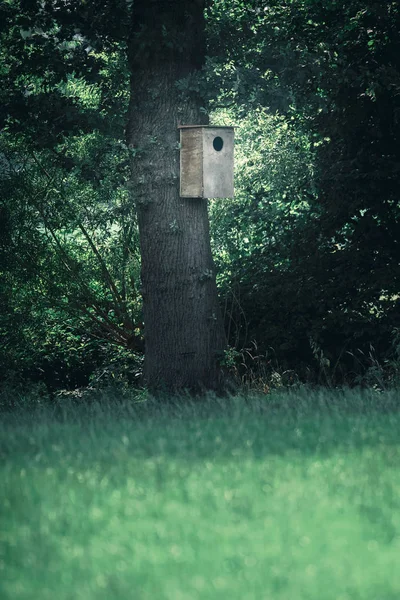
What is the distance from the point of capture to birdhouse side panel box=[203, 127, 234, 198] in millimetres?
10219

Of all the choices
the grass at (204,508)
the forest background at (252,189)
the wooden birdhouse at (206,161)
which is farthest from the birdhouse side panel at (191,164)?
the grass at (204,508)

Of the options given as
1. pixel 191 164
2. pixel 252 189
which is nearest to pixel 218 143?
pixel 191 164

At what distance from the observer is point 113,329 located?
45.3ft

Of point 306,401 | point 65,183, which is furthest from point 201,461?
point 65,183

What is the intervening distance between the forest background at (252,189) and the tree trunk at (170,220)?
0.27 meters

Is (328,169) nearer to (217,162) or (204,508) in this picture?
(217,162)

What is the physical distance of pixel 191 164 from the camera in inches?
406

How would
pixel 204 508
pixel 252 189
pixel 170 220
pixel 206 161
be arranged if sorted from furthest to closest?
pixel 252 189, pixel 170 220, pixel 206 161, pixel 204 508

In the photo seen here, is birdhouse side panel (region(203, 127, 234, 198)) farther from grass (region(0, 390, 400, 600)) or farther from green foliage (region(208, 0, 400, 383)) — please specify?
grass (region(0, 390, 400, 600))

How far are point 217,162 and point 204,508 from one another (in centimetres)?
621

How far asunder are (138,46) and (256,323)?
4.04 m

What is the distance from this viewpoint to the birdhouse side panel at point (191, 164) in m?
10.2

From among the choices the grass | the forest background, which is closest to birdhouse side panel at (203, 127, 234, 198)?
the forest background

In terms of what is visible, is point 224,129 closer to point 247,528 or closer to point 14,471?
point 14,471
